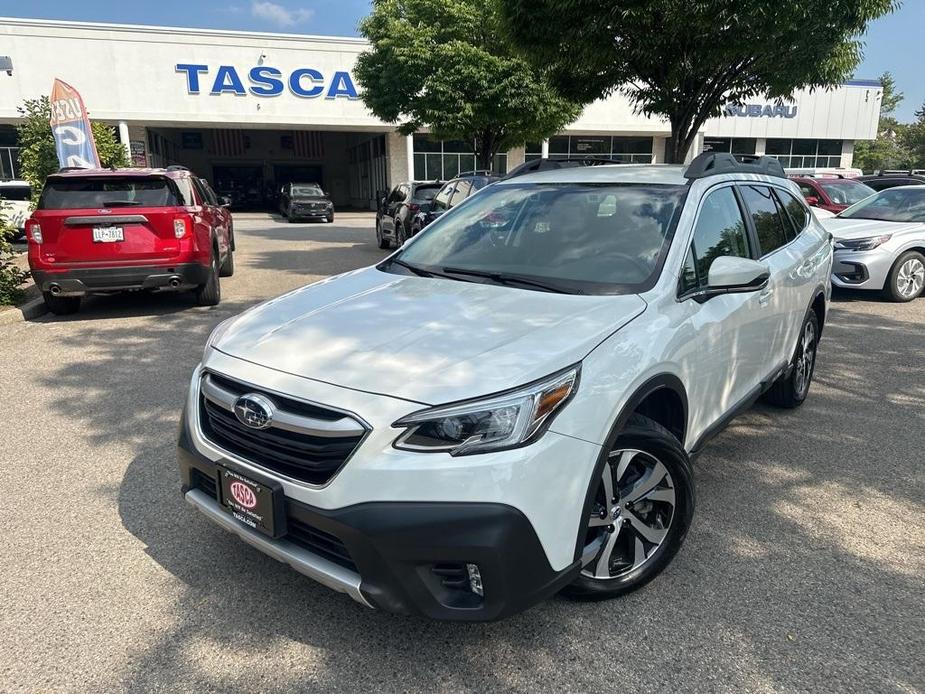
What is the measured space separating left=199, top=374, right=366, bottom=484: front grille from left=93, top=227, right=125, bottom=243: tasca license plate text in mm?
5829

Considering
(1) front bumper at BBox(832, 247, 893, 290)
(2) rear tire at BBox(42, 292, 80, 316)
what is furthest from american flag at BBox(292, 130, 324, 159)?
(1) front bumper at BBox(832, 247, 893, 290)

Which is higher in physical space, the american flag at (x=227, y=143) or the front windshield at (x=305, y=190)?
the american flag at (x=227, y=143)

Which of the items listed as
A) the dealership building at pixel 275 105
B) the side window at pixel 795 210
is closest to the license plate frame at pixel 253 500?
the side window at pixel 795 210

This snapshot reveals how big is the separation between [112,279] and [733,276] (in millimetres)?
6892

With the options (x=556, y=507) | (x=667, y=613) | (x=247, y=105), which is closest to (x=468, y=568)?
(x=556, y=507)

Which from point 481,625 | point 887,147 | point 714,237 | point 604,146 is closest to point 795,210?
point 714,237

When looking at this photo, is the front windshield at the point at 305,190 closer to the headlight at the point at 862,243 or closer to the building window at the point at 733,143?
the headlight at the point at 862,243

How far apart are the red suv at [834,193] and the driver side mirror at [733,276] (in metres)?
10.9

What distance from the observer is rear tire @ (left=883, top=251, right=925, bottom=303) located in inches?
348

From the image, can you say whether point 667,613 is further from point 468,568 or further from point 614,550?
point 468,568

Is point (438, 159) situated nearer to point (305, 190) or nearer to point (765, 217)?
point (305, 190)

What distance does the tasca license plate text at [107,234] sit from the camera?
7.42 metres

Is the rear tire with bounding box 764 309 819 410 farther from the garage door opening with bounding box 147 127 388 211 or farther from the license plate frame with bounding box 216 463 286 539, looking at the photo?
the garage door opening with bounding box 147 127 388 211

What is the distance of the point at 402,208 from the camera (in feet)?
45.8
